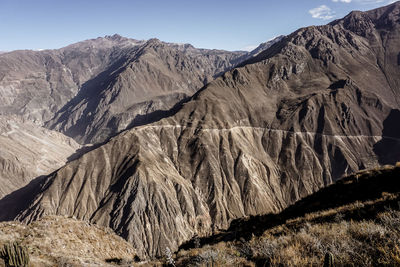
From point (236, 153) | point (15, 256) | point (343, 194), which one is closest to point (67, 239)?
point (15, 256)

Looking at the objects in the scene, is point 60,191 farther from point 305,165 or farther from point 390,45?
point 390,45

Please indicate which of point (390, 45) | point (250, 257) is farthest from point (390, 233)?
point (390, 45)

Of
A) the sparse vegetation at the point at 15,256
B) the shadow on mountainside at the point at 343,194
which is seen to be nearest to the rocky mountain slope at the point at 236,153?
the shadow on mountainside at the point at 343,194

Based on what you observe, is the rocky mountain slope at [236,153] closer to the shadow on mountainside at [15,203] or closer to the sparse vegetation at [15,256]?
the shadow on mountainside at [15,203]

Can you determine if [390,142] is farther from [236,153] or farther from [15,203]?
[15,203]

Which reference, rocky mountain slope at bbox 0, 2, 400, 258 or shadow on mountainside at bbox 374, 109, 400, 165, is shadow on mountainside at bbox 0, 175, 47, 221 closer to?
rocky mountain slope at bbox 0, 2, 400, 258

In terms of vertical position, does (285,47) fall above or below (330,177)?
above
